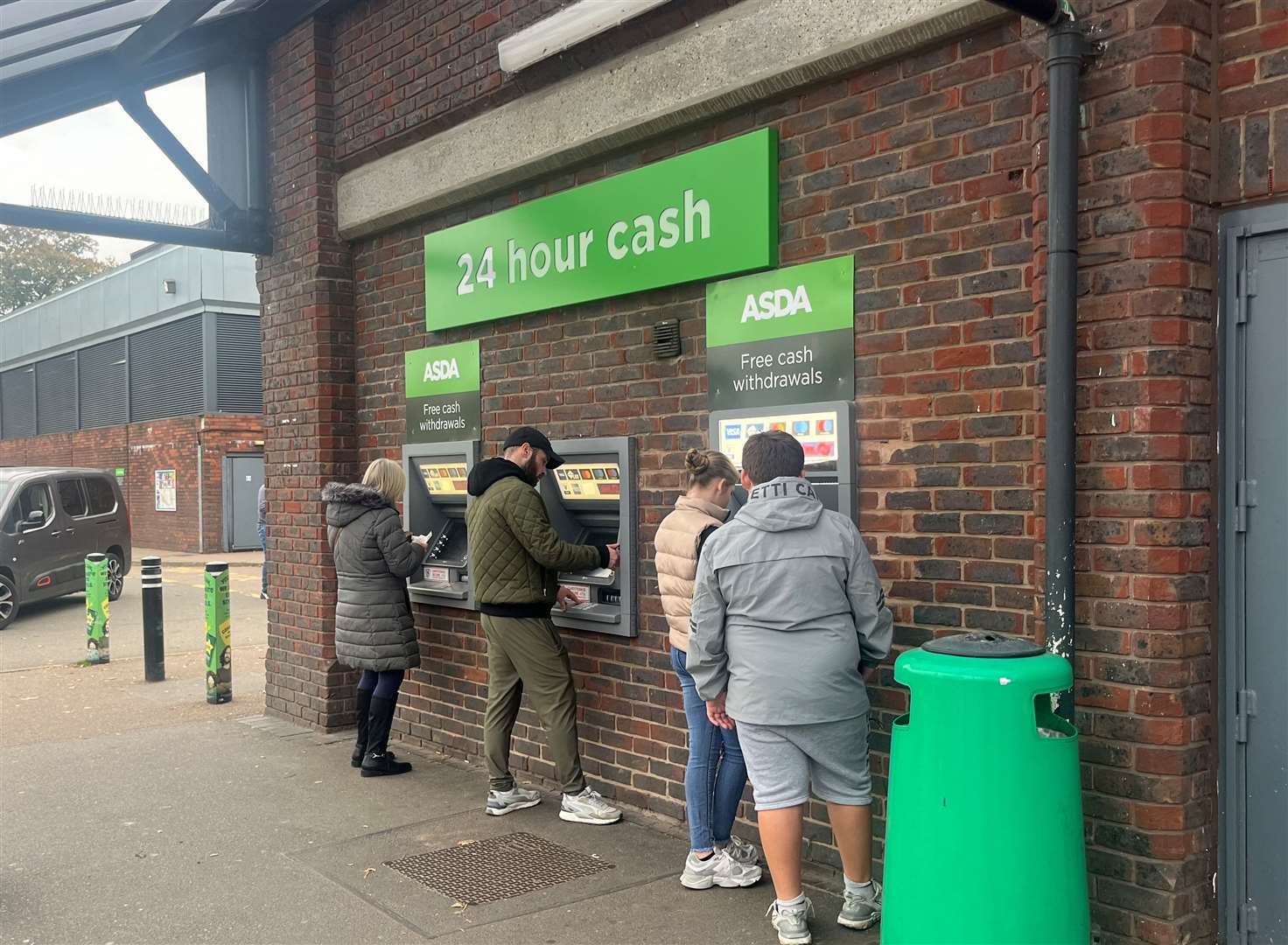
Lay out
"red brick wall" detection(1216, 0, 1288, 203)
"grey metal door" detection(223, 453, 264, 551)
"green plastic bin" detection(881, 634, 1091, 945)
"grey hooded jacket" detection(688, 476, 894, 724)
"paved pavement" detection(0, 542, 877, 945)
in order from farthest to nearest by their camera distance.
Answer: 1. "grey metal door" detection(223, 453, 264, 551)
2. "paved pavement" detection(0, 542, 877, 945)
3. "grey hooded jacket" detection(688, 476, 894, 724)
4. "red brick wall" detection(1216, 0, 1288, 203)
5. "green plastic bin" detection(881, 634, 1091, 945)

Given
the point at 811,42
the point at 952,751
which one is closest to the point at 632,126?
the point at 811,42

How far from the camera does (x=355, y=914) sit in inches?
168

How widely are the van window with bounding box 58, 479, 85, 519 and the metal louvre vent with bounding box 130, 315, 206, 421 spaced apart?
954 cm

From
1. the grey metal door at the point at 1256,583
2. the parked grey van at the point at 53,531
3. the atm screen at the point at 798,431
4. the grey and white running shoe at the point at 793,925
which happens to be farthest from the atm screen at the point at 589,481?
the parked grey van at the point at 53,531

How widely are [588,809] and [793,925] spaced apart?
5.33ft

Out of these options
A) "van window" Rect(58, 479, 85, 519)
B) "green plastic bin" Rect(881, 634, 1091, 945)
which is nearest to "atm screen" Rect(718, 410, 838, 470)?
"green plastic bin" Rect(881, 634, 1091, 945)

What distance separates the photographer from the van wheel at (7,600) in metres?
13.1

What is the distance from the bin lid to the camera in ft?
10.4

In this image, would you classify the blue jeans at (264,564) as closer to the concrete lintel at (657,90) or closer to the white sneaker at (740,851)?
the concrete lintel at (657,90)

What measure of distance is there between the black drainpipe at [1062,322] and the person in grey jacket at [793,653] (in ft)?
1.99

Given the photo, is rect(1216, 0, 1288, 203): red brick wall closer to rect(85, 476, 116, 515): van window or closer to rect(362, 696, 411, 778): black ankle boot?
rect(362, 696, 411, 778): black ankle boot

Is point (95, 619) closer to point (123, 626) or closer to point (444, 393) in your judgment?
point (123, 626)

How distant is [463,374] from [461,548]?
1047mm

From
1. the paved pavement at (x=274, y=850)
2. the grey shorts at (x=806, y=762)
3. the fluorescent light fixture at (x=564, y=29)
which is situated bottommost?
the paved pavement at (x=274, y=850)
